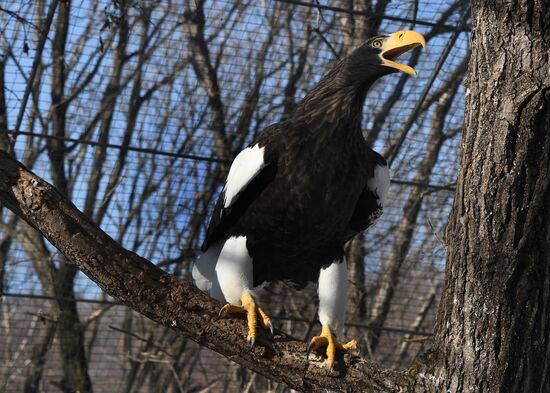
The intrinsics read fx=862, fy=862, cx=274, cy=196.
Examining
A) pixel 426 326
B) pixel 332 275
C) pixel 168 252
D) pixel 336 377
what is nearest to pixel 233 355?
pixel 336 377

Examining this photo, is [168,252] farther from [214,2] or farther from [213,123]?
[214,2]

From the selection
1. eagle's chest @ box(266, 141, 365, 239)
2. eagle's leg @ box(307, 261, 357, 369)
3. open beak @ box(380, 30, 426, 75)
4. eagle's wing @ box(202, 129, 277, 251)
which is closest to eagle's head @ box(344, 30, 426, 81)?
open beak @ box(380, 30, 426, 75)

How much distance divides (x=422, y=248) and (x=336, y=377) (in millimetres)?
3773

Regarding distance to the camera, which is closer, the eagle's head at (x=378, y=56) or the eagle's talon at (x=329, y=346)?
the eagle's talon at (x=329, y=346)

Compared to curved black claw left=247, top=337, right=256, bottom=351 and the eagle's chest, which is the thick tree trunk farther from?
the eagle's chest

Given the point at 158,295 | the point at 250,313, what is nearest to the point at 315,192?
the point at 250,313

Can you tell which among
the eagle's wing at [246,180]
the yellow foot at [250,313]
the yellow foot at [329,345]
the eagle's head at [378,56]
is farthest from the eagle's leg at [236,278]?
the eagle's head at [378,56]

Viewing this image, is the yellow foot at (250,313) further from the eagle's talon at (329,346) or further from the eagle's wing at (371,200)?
the eagle's wing at (371,200)

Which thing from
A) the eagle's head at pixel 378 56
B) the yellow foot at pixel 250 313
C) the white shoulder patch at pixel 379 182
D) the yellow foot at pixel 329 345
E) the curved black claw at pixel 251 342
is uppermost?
the eagle's head at pixel 378 56

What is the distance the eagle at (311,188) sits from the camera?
321 cm

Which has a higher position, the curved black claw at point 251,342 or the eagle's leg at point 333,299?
the eagle's leg at point 333,299

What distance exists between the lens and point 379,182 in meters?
3.52

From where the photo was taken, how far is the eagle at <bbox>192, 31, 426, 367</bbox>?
3209 millimetres

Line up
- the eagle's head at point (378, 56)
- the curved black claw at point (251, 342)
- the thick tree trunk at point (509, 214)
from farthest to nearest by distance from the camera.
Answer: the eagle's head at point (378, 56) < the curved black claw at point (251, 342) < the thick tree trunk at point (509, 214)
